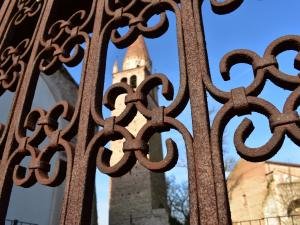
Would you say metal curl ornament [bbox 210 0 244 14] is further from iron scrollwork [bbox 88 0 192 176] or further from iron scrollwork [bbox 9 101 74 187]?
iron scrollwork [bbox 9 101 74 187]

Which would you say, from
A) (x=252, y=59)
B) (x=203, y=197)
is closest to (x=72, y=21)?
(x=252, y=59)

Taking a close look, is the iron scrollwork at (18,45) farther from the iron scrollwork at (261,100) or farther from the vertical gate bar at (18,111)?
the iron scrollwork at (261,100)

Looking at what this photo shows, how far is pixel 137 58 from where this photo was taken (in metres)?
33.8

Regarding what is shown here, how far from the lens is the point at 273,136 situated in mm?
895

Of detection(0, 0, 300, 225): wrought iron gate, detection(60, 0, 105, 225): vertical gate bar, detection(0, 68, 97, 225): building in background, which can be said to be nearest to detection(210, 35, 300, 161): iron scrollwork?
detection(0, 0, 300, 225): wrought iron gate

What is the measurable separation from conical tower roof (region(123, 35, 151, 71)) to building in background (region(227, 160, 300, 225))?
1573cm

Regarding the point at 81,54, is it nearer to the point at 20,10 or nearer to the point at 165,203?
the point at 20,10

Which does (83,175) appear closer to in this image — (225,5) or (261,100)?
(261,100)

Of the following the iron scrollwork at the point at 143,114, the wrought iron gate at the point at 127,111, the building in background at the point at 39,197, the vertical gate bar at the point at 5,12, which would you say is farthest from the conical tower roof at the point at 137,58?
the iron scrollwork at the point at 143,114

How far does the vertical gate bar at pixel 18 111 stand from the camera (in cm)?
141

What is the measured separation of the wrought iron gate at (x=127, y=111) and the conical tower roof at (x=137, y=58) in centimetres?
3109

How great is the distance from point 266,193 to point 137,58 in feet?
65.1

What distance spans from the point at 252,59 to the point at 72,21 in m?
1.15

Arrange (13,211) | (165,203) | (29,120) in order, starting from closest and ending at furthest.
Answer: (29,120)
(13,211)
(165,203)
